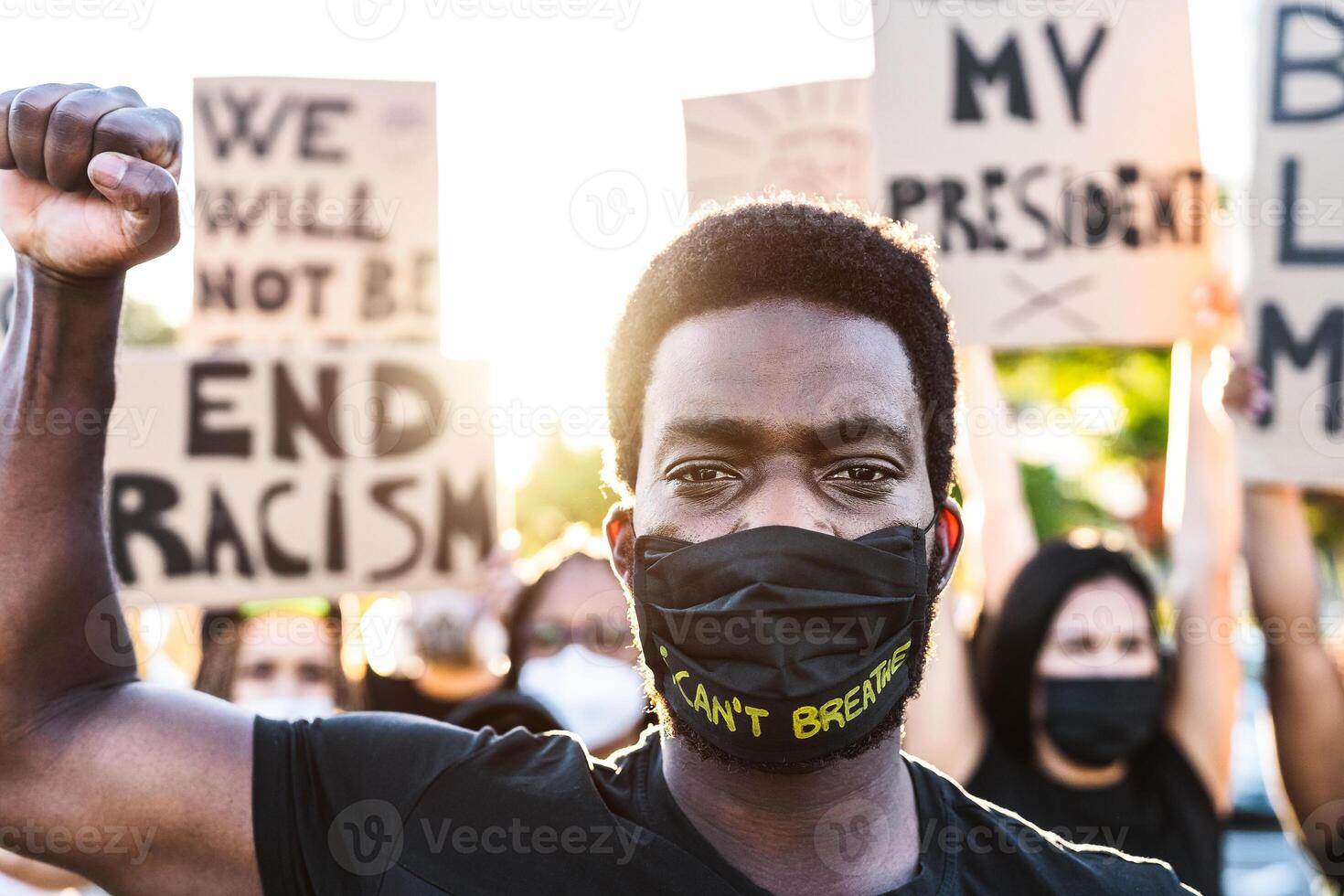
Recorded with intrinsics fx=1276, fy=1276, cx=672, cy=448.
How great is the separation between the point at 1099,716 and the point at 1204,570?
0.70 meters

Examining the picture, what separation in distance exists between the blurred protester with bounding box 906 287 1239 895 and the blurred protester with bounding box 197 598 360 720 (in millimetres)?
2090

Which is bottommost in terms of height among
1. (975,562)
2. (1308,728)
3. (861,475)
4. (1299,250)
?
(1308,728)

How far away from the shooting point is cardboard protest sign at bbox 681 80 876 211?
189 inches

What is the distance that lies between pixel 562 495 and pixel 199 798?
4242cm

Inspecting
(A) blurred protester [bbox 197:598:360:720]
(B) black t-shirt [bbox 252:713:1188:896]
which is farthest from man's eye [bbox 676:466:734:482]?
(A) blurred protester [bbox 197:598:360:720]

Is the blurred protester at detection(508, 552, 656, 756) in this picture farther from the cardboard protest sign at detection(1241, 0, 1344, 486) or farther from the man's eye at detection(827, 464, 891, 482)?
the man's eye at detection(827, 464, 891, 482)

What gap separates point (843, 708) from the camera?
6.17ft

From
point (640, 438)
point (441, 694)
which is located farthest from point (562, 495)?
point (640, 438)

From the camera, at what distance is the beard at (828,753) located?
1.90 metres

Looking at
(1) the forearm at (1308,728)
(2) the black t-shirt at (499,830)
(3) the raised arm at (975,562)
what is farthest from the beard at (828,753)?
(1) the forearm at (1308,728)

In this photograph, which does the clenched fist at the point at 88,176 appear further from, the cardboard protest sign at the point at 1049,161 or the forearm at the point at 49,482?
the cardboard protest sign at the point at 1049,161

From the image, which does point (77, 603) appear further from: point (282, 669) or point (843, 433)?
point (282, 669)

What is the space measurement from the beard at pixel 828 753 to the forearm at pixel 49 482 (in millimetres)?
833

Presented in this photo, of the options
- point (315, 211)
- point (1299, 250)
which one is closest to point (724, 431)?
point (1299, 250)
